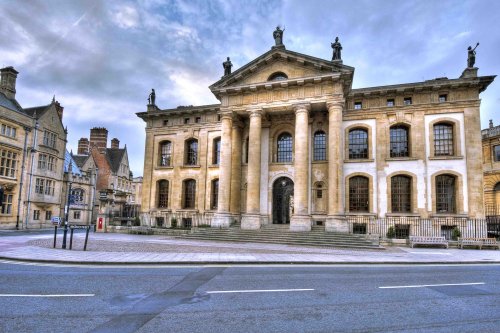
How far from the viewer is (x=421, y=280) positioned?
937 cm

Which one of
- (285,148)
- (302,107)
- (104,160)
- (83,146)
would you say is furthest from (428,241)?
(83,146)

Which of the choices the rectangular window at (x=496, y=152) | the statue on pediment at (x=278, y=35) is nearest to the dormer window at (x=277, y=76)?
the statue on pediment at (x=278, y=35)

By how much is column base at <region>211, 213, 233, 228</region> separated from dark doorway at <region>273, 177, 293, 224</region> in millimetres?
3957

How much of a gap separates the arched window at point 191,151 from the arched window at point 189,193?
1.90 m

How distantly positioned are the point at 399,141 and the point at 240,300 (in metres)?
22.2

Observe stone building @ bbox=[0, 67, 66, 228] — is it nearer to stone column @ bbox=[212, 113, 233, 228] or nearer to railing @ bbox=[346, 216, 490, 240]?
stone column @ bbox=[212, 113, 233, 228]

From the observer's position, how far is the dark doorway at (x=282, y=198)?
87.9ft

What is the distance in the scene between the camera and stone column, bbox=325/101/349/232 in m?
21.8

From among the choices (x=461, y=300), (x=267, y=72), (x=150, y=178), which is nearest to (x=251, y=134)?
(x=267, y=72)

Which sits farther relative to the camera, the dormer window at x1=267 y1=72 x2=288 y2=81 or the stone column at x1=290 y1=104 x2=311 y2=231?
the dormer window at x1=267 y1=72 x2=288 y2=81

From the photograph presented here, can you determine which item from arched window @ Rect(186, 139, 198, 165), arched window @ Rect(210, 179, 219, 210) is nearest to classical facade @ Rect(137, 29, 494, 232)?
arched window @ Rect(210, 179, 219, 210)

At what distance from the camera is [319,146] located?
87.6ft

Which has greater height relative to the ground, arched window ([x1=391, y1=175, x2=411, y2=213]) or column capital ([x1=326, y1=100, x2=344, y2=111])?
column capital ([x1=326, y1=100, x2=344, y2=111])

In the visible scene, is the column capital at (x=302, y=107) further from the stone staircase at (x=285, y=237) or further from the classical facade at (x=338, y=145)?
the stone staircase at (x=285, y=237)
